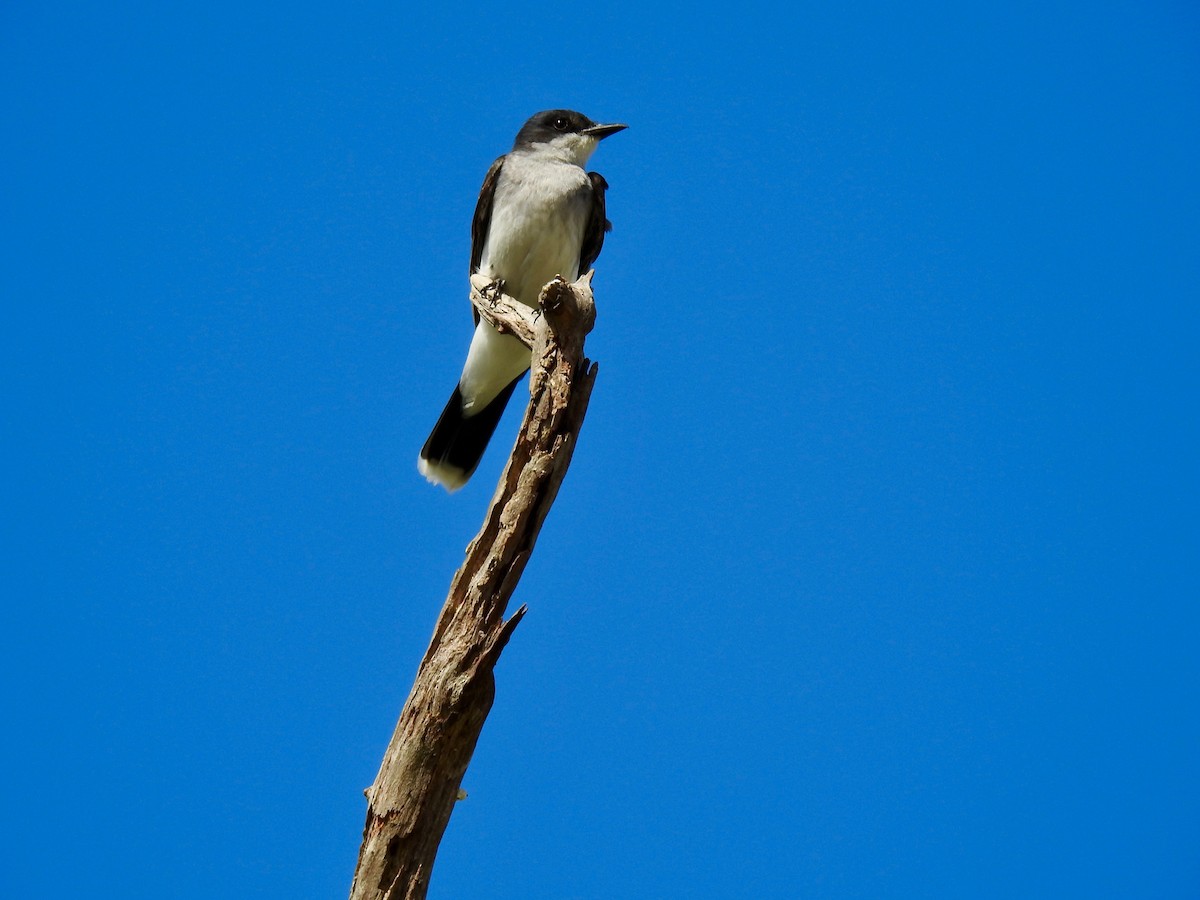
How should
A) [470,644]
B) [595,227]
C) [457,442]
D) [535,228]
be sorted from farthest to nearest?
[595,227], [457,442], [535,228], [470,644]

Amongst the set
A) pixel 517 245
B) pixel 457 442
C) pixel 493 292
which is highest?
pixel 517 245

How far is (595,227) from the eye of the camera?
24.4 ft

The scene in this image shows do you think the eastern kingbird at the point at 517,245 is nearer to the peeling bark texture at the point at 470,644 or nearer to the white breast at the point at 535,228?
the white breast at the point at 535,228

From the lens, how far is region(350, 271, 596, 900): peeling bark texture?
4.33 m

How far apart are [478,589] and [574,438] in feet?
2.66

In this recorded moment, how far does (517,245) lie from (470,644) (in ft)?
10.6

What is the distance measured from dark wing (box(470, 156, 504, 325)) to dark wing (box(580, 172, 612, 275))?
2.15 ft

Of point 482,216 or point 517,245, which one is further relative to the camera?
point 482,216

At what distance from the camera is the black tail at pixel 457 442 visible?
7.20 meters

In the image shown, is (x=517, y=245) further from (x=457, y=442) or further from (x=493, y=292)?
(x=457, y=442)

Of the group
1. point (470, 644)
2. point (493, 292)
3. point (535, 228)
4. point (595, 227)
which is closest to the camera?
point (470, 644)

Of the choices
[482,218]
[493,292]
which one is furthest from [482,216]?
[493,292]

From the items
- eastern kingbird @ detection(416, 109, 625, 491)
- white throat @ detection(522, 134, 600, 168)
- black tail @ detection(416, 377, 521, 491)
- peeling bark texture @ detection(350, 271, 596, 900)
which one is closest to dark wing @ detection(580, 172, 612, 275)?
eastern kingbird @ detection(416, 109, 625, 491)

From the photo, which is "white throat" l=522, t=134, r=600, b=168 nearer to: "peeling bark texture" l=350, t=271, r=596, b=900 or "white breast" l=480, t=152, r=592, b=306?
"white breast" l=480, t=152, r=592, b=306
